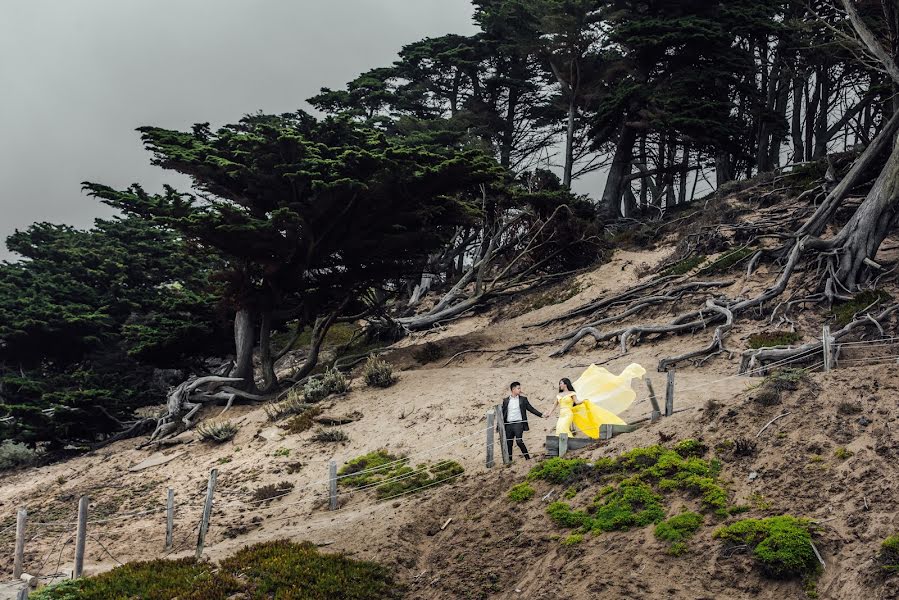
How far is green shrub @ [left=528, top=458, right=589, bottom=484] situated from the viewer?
9.36m

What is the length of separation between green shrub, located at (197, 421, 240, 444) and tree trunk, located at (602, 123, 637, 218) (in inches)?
768

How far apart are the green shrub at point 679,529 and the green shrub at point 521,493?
79.2 inches

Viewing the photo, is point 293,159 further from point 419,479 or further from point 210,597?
point 210,597

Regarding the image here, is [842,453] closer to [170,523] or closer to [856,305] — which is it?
[856,305]

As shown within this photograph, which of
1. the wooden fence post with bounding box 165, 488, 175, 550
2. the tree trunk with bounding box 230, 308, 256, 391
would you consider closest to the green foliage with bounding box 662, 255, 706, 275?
the tree trunk with bounding box 230, 308, 256, 391

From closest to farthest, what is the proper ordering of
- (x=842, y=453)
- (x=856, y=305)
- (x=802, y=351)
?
(x=842, y=453) → (x=802, y=351) → (x=856, y=305)

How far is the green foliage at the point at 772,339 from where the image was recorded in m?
13.7

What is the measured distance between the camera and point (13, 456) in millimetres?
18812

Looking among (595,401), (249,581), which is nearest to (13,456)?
(249,581)

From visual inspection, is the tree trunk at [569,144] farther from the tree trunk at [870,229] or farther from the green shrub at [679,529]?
the green shrub at [679,529]

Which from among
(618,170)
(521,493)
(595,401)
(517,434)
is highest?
(618,170)

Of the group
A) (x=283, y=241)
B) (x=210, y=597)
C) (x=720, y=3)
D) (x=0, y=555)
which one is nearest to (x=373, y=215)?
(x=283, y=241)

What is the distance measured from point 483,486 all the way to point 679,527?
127 inches

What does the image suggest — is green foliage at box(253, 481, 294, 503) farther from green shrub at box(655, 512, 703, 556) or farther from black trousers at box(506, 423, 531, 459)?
green shrub at box(655, 512, 703, 556)
